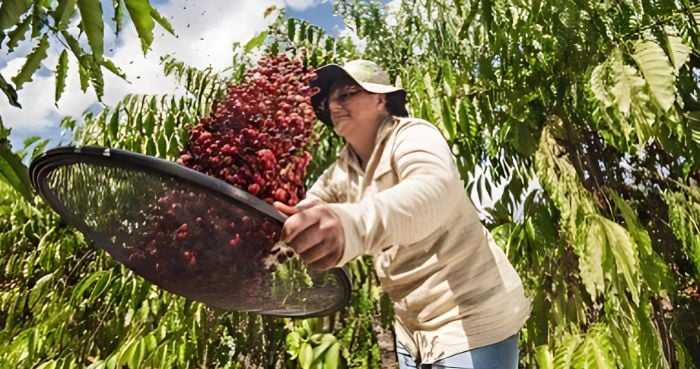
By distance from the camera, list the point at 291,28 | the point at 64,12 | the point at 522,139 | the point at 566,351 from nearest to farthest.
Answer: the point at 64,12 < the point at 566,351 < the point at 522,139 < the point at 291,28

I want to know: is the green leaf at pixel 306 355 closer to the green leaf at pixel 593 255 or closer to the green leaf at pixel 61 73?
the green leaf at pixel 593 255

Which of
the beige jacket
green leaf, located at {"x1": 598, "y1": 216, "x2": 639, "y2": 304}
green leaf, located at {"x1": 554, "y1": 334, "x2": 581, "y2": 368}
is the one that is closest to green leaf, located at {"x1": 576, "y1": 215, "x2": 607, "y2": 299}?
green leaf, located at {"x1": 598, "y1": 216, "x2": 639, "y2": 304}

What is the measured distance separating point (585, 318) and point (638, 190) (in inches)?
18.0

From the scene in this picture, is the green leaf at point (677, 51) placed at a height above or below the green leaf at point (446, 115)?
below

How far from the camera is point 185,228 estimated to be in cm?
54

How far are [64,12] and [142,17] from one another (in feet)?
0.25

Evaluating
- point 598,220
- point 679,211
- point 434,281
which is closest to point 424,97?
point 598,220

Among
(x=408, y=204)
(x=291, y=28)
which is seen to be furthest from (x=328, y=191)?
(x=291, y=28)

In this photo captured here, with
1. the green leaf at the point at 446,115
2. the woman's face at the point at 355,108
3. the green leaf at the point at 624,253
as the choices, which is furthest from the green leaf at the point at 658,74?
the woman's face at the point at 355,108

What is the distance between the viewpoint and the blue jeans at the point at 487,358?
71 centimetres

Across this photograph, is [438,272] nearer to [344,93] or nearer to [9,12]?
[344,93]

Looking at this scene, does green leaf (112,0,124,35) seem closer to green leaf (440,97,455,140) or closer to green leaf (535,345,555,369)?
green leaf (440,97,455,140)

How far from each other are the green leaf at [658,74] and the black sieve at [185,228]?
68 cm

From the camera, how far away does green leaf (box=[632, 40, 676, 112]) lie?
1.05 metres
